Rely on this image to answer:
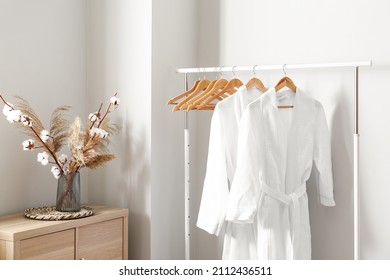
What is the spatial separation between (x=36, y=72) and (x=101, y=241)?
868 millimetres

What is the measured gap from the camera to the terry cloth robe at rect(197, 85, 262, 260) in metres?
2.52

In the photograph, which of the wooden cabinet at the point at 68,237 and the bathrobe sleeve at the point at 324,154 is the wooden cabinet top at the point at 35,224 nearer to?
the wooden cabinet at the point at 68,237

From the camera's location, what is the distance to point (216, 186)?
8.30 feet

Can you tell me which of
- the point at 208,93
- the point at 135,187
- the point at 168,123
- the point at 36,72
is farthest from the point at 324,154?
the point at 36,72

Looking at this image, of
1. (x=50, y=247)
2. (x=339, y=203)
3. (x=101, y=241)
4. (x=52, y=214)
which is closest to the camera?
(x=50, y=247)

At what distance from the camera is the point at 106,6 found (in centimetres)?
287

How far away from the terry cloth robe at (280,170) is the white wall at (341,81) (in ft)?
0.48

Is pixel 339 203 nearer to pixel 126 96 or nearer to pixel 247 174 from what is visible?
pixel 247 174

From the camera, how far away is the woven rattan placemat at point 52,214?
2339 mm

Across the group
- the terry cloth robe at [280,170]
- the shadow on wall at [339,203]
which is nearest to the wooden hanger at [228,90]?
the terry cloth robe at [280,170]

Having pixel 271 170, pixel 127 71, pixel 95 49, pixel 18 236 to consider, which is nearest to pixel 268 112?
pixel 271 170

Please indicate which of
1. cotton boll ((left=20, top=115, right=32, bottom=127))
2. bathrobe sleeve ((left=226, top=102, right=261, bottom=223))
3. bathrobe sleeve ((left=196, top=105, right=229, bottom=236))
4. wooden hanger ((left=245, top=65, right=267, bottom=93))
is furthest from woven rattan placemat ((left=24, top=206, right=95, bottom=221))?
wooden hanger ((left=245, top=65, right=267, bottom=93))
